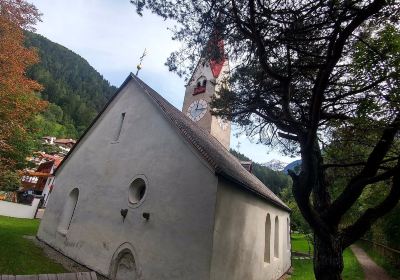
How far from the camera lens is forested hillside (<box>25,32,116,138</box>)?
107 metres

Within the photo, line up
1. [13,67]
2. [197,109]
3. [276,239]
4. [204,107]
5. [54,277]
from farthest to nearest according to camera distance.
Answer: [197,109] → [204,107] → [276,239] → [13,67] → [54,277]

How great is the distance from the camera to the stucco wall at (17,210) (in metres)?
25.7

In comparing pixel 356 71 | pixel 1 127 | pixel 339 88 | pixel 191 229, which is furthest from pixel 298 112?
pixel 1 127

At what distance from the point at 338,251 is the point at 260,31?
681 centimetres

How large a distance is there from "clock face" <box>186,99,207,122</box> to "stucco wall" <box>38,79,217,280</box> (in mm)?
10658

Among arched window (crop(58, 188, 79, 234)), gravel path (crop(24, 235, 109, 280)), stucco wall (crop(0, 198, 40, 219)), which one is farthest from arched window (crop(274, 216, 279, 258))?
stucco wall (crop(0, 198, 40, 219))

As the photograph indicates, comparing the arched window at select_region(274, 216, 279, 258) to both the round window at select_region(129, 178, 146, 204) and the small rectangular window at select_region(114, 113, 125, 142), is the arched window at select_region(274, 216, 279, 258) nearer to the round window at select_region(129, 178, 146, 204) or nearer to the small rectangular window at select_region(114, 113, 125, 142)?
the round window at select_region(129, 178, 146, 204)

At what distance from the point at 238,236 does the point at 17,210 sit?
23.7m

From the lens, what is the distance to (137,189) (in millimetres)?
12531

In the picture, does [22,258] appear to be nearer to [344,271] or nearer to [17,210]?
[344,271]

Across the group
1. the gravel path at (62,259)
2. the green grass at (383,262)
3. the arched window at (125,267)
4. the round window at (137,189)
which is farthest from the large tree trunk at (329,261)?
the green grass at (383,262)

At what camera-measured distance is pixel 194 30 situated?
8.69 metres

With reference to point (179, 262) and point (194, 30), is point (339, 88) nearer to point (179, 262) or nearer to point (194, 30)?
point (194, 30)

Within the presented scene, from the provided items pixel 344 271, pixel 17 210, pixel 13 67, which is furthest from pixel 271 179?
pixel 13 67
